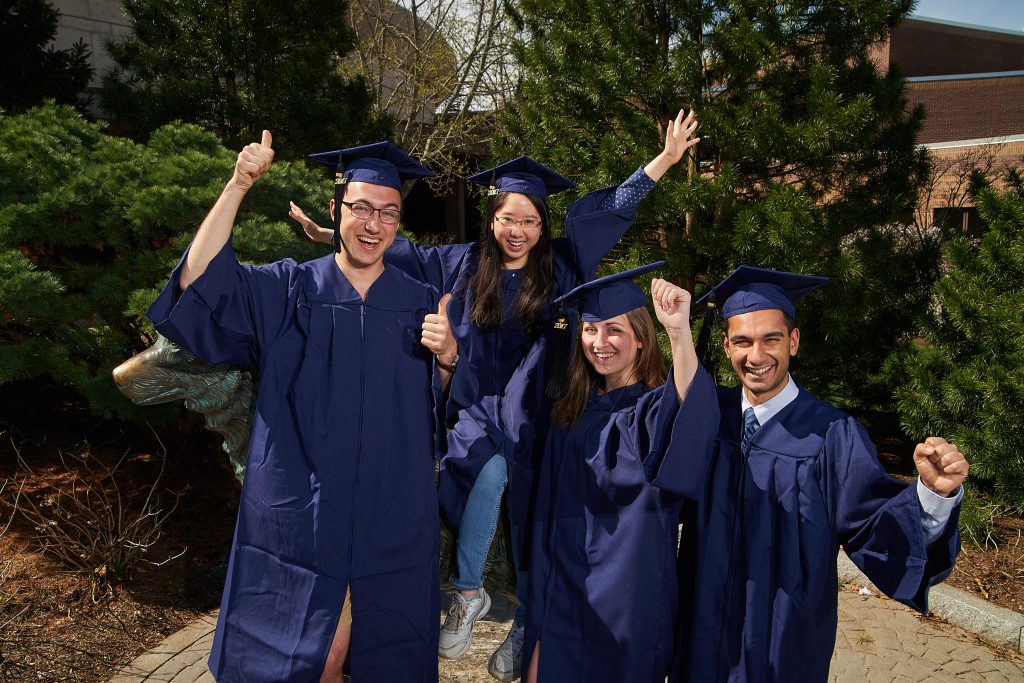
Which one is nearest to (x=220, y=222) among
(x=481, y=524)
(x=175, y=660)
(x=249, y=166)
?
(x=249, y=166)

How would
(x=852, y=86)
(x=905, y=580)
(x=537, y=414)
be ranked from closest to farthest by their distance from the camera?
1. (x=905, y=580)
2. (x=537, y=414)
3. (x=852, y=86)

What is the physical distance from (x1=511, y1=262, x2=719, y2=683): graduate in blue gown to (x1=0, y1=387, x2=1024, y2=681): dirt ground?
136 centimetres

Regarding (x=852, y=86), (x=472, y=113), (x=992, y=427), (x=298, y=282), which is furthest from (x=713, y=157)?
(x=472, y=113)

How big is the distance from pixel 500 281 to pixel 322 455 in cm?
107

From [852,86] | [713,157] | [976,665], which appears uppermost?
[852,86]

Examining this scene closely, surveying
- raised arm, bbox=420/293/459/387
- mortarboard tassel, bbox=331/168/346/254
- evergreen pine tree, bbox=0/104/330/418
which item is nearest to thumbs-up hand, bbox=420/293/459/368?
raised arm, bbox=420/293/459/387

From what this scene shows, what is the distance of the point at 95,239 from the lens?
15.0 feet

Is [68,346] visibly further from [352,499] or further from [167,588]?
[352,499]

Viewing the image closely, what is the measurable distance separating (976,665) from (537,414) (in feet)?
8.77

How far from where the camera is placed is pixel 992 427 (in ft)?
15.4

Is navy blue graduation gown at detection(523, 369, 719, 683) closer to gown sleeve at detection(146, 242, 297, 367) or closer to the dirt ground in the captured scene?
gown sleeve at detection(146, 242, 297, 367)

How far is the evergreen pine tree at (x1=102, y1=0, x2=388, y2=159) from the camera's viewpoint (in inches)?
269

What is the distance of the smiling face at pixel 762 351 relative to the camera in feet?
8.00

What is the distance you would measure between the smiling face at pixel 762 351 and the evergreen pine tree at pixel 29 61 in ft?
21.1
